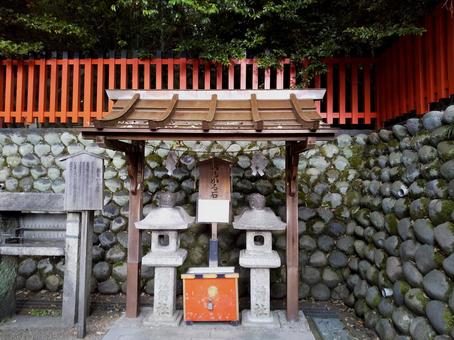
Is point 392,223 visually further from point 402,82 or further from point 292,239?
point 402,82

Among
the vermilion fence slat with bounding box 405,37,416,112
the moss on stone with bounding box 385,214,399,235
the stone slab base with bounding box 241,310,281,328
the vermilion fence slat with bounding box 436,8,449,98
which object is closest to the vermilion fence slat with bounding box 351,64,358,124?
the vermilion fence slat with bounding box 405,37,416,112

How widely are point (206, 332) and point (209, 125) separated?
3.06 m

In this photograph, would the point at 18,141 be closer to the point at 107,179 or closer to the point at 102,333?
the point at 107,179

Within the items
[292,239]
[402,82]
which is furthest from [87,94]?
[402,82]

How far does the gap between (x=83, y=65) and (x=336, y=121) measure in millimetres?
6123

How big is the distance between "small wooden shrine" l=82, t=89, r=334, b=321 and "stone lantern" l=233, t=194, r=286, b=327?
0.35 metres

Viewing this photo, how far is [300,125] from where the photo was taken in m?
4.25

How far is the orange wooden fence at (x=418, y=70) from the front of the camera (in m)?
4.54

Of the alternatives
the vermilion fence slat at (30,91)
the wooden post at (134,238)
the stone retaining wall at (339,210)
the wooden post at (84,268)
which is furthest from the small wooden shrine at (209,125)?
the vermilion fence slat at (30,91)

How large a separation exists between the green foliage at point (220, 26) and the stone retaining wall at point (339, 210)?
6.28 ft

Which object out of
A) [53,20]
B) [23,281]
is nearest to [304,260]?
[23,281]

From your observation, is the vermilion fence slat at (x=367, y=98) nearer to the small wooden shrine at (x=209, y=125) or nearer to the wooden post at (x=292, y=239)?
the small wooden shrine at (x=209, y=125)

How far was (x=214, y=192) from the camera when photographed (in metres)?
5.29

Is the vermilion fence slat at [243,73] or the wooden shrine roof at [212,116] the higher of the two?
the vermilion fence slat at [243,73]
